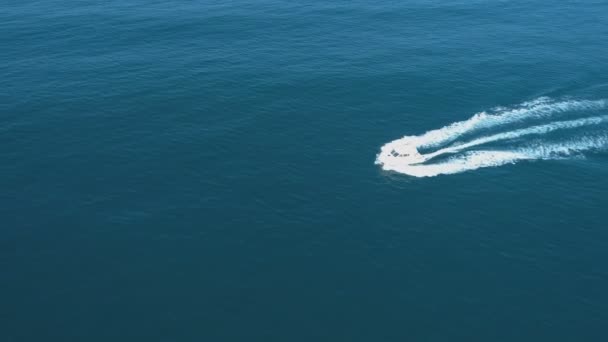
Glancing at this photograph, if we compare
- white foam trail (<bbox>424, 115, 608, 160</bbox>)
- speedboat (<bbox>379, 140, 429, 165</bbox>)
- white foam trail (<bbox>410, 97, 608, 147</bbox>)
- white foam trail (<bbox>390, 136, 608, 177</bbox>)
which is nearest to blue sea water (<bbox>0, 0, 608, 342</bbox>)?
white foam trail (<bbox>390, 136, 608, 177</bbox>)

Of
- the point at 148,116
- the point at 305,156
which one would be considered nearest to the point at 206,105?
the point at 148,116

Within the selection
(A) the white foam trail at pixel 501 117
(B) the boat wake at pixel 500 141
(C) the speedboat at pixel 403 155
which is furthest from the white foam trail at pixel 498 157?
(A) the white foam trail at pixel 501 117

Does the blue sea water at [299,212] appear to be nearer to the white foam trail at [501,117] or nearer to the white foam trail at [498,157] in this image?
the white foam trail at [498,157]

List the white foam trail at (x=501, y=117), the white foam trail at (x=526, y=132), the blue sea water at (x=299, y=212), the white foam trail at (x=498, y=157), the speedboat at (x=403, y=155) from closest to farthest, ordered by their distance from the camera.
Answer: the blue sea water at (x=299, y=212), the white foam trail at (x=498, y=157), the speedboat at (x=403, y=155), the white foam trail at (x=526, y=132), the white foam trail at (x=501, y=117)

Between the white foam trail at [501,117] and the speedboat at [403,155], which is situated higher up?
the white foam trail at [501,117]

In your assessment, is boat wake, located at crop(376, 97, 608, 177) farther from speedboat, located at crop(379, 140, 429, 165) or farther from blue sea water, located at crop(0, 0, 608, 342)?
blue sea water, located at crop(0, 0, 608, 342)

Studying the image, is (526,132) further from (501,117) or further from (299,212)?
(299,212)

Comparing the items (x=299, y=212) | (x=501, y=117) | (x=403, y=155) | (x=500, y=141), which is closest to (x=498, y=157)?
(x=500, y=141)

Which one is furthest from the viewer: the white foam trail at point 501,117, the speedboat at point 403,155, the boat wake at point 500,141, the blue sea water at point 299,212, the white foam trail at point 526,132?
the white foam trail at point 501,117
